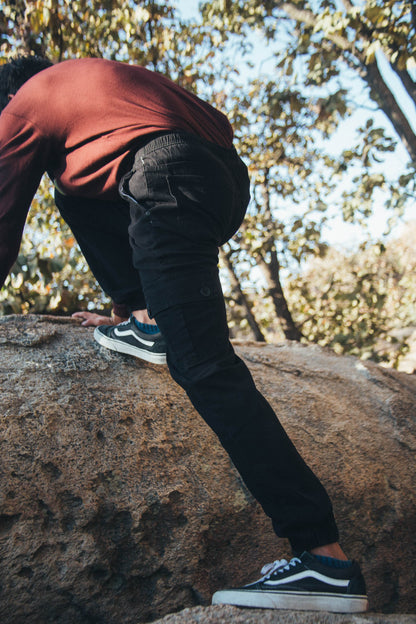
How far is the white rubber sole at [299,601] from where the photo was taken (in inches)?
51.0

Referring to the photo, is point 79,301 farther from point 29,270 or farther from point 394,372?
point 394,372

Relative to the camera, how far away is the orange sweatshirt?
1486 mm

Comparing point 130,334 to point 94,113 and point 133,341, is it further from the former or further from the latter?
point 94,113

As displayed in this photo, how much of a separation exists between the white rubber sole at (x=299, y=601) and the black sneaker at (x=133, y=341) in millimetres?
896

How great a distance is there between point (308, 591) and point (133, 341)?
110 centimetres

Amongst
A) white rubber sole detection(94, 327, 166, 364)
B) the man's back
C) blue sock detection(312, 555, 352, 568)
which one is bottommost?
blue sock detection(312, 555, 352, 568)

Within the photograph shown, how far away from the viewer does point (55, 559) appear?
141 cm

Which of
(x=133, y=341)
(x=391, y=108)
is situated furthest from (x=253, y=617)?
(x=391, y=108)

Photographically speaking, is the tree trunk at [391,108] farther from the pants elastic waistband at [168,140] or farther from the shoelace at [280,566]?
the shoelace at [280,566]

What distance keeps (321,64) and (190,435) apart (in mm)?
3354

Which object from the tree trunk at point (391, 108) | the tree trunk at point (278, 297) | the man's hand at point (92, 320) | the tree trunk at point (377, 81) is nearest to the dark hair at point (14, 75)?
the man's hand at point (92, 320)

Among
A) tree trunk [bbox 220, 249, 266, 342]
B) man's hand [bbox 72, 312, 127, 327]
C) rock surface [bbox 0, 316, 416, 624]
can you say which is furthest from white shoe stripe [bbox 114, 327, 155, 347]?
tree trunk [bbox 220, 249, 266, 342]

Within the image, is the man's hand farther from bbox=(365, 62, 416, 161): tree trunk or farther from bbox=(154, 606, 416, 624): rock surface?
bbox=(365, 62, 416, 161): tree trunk

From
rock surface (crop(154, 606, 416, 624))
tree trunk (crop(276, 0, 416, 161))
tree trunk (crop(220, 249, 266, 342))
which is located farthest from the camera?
tree trunk (crop(220, 249, 266, 342))
